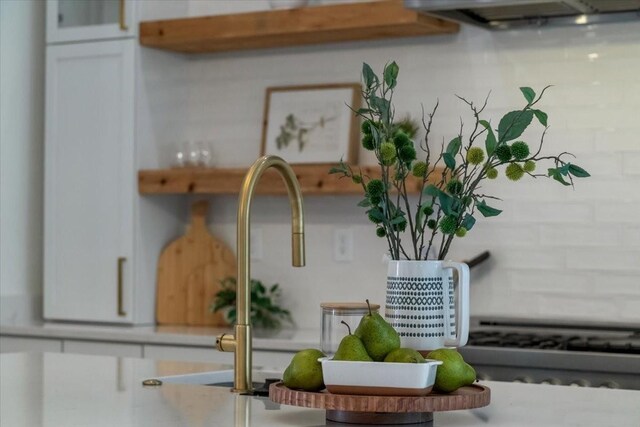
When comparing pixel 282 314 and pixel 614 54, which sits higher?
pixel 614 54

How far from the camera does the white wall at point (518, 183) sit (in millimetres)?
4082

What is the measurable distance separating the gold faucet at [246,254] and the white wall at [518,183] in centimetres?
205

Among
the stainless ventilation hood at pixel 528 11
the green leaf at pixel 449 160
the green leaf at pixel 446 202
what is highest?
the stainless ventilation hood at pixel 528 11

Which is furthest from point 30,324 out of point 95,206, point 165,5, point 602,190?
point 602,190

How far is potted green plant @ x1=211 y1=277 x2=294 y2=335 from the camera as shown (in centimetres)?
454

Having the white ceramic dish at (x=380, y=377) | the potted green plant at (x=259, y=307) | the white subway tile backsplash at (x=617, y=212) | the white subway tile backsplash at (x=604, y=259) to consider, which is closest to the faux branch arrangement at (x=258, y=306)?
the potted green plant at (x=259, y=307)

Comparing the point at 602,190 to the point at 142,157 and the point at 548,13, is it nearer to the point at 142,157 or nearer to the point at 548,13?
the point at 548,13

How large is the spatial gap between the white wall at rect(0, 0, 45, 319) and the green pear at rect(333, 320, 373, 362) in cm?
330

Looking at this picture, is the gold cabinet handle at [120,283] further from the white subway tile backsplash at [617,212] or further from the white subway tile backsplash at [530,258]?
the white subway tile backsplash at [617,212]

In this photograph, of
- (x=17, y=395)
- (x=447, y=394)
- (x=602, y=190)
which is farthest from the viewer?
(x=602, y=190)

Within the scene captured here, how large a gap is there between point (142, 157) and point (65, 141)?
385mm

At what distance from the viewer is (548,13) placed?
4105 mm

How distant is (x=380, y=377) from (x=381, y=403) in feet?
0.14

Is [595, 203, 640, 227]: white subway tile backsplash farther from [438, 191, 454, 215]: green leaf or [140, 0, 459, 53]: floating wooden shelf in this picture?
[438, 191, 454, 215]: green leaf
